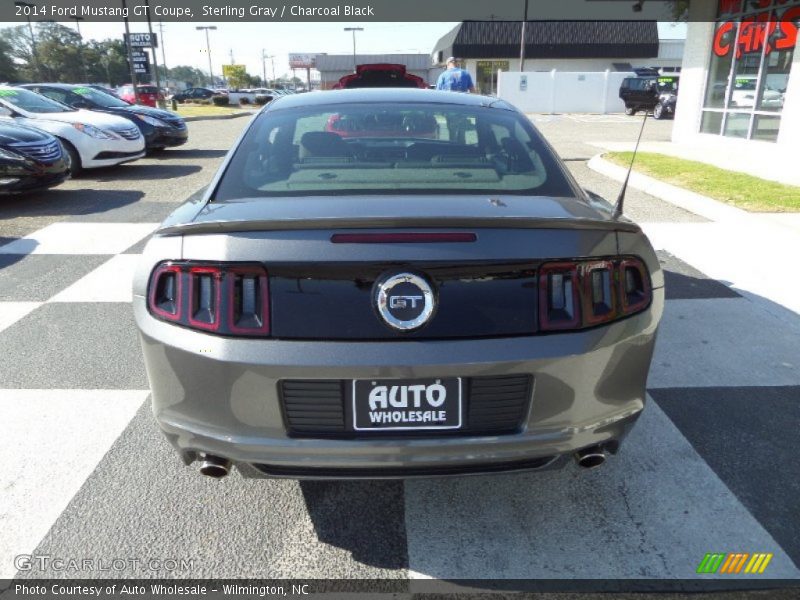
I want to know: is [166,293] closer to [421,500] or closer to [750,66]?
[421,500]

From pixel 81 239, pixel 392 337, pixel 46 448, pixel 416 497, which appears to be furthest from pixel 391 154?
pixel 81 239

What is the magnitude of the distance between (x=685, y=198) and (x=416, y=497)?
277 inches

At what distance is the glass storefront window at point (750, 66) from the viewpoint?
38.0 ft

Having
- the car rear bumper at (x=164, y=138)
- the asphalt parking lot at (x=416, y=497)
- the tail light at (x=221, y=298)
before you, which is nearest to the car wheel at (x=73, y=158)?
the car rear bumper at (x=164, y=138)

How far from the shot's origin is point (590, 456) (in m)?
2.06

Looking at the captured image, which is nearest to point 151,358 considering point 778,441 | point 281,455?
point 281,455

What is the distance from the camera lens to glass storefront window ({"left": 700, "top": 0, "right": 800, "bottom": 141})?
11578 mm

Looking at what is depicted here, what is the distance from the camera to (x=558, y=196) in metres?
2.42

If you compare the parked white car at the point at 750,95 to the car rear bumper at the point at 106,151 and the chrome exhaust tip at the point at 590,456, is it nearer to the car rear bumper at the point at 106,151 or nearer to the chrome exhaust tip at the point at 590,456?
the car rear bumper at the point at 106,151

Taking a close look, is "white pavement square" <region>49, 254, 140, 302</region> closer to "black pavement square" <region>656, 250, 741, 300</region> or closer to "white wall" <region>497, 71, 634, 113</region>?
"black pavement square" <region>656, 250, 741, 300</region>

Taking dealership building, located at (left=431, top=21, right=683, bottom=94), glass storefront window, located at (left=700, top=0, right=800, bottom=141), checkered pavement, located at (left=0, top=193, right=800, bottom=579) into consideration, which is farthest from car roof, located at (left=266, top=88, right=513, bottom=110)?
dealership building, located at (left=431, top=21, right=683, bottom=94)

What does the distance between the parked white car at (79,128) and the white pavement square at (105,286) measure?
5.11 metres

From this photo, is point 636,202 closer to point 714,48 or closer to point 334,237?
point 334,237

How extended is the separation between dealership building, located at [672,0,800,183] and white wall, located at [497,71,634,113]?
20382 mm
